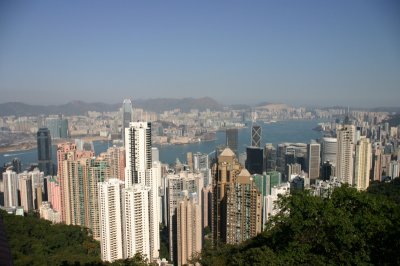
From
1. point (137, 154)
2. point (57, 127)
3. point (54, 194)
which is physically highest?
point (57, 127)

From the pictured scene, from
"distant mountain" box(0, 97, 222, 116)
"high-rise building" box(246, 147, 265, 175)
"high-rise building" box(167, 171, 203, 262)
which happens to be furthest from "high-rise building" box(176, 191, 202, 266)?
"distant mountain" box(0, 97, 222, 116)

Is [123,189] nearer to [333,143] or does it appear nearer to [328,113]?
[333,143]

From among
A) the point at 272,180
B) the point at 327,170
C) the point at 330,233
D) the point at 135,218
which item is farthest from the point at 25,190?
the point at 330,233

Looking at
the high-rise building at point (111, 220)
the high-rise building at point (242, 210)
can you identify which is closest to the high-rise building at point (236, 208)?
the high-rise building at point (242, 210)

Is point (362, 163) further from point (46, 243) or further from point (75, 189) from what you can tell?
point (46, 243)

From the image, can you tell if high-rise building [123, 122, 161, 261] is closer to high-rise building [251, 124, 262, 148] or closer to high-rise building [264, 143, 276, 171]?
high-rise building [264, 143, 276, 171]

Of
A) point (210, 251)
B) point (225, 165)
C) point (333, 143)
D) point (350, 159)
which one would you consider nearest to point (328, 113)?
point (333, 143)

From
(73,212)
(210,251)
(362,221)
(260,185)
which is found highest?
(362,221)
